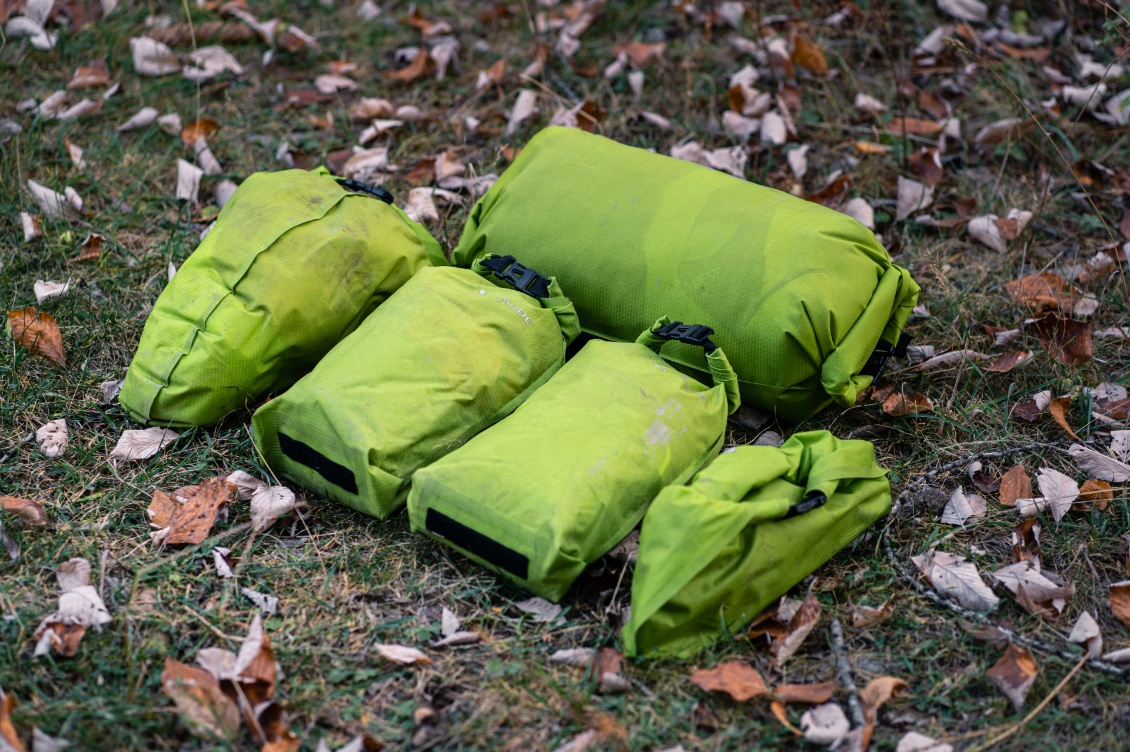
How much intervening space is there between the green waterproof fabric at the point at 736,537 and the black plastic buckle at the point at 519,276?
0.80 m

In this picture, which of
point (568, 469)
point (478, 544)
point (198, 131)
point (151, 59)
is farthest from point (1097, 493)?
point (151, 59)

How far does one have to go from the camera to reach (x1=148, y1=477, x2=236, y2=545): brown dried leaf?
2672 millimetres

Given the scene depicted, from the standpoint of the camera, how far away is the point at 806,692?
2309 mm

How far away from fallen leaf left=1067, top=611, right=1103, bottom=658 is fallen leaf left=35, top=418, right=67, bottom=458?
106 inches

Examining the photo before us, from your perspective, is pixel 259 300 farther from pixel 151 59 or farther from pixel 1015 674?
pixel 151 59

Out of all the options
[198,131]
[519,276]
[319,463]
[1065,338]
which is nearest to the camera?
[319,463]

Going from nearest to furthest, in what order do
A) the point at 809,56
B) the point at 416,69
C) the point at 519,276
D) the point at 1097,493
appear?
the point at 1097,493 → the point at 519,276 → the point at 809,56 → the point at 416,69

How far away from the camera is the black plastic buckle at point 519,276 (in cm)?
300

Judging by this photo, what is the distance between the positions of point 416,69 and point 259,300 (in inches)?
81.6

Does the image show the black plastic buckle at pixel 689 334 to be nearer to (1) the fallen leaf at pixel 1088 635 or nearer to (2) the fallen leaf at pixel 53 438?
(1) the fallen leaf at pixel 1088 635

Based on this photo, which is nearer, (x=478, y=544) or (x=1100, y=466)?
(x=478, y=544)

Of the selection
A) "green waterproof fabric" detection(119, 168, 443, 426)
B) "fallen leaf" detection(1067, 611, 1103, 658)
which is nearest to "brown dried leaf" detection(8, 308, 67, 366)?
"green waterproof fabric" detection(119, 168, 443, 426)

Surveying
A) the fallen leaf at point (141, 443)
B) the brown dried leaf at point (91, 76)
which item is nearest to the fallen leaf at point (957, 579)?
the fallen leaf at point (141, 443)

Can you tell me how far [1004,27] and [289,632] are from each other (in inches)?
163
